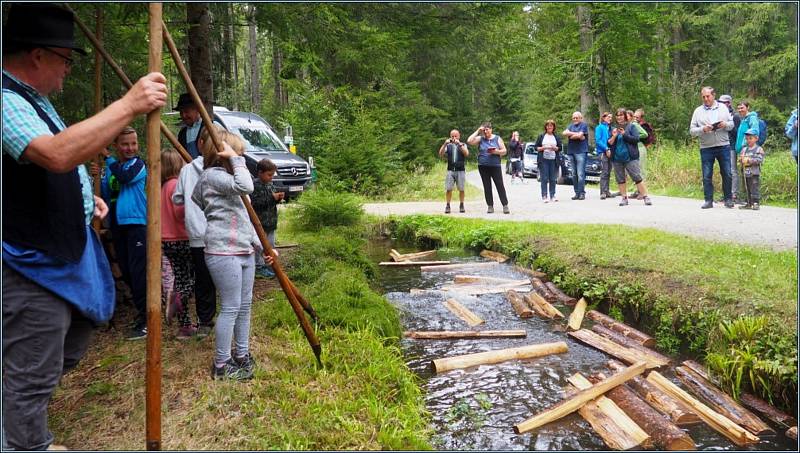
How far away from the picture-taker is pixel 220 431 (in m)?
3.49

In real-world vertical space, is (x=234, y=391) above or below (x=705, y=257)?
below

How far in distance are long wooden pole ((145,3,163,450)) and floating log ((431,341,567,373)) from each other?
323 cm

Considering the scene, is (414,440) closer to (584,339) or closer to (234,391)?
A: (234,391)

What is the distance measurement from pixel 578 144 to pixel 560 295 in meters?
6.93

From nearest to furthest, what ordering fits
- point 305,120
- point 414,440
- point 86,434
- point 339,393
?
point 86,434 → point 414,440 → point 339,393 → point 305,120

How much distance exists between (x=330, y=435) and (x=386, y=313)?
116 inches

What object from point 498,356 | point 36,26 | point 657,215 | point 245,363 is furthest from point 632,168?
point 36,26

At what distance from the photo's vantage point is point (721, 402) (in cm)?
485

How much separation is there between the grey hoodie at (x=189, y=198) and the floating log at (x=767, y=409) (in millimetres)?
4840

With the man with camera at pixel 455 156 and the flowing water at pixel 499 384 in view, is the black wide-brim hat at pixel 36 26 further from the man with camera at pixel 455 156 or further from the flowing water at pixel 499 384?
the man with camera at pixel 455 156

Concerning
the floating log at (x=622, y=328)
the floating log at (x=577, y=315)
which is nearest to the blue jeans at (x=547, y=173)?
the floating log at (x=577, y=315)

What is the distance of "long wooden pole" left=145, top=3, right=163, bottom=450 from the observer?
9.52ft

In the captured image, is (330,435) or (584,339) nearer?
(330,435)

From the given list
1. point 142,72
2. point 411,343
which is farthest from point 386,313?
point 142,72
